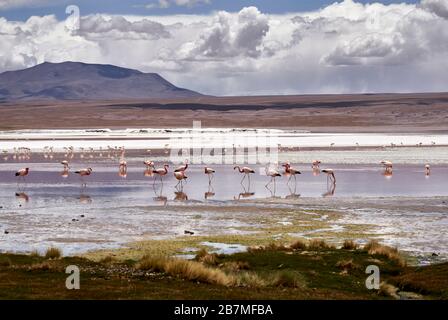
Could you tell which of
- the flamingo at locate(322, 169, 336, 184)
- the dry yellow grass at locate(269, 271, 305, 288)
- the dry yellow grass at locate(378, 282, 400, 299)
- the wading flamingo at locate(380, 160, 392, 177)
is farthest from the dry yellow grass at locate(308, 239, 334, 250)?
the wading flamingo at locate(380, 160, 392, 177)

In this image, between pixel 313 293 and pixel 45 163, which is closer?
pixel 313 293

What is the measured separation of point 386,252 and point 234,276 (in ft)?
16.7

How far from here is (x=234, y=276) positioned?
14.2 metres

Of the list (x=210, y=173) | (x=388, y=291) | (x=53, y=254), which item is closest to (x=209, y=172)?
(x=210, y=173)

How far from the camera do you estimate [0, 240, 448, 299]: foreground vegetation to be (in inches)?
488

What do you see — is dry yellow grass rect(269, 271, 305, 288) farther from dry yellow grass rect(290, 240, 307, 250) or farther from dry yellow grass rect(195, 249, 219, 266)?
dry yellow grass rect(290, 240, 307, 250)

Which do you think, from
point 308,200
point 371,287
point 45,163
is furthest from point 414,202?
point 45,163

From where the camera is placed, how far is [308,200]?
2967cm

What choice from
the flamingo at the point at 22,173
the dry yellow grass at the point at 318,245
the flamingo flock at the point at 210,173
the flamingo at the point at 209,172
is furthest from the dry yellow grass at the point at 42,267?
the flamingo at the point at 22,173

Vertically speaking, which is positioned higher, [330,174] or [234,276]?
[330,174]

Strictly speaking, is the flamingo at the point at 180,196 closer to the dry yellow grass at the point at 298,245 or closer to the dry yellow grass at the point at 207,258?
the dry yellow grass at the point at 298,245

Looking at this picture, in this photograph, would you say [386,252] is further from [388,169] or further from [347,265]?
[388,169]
